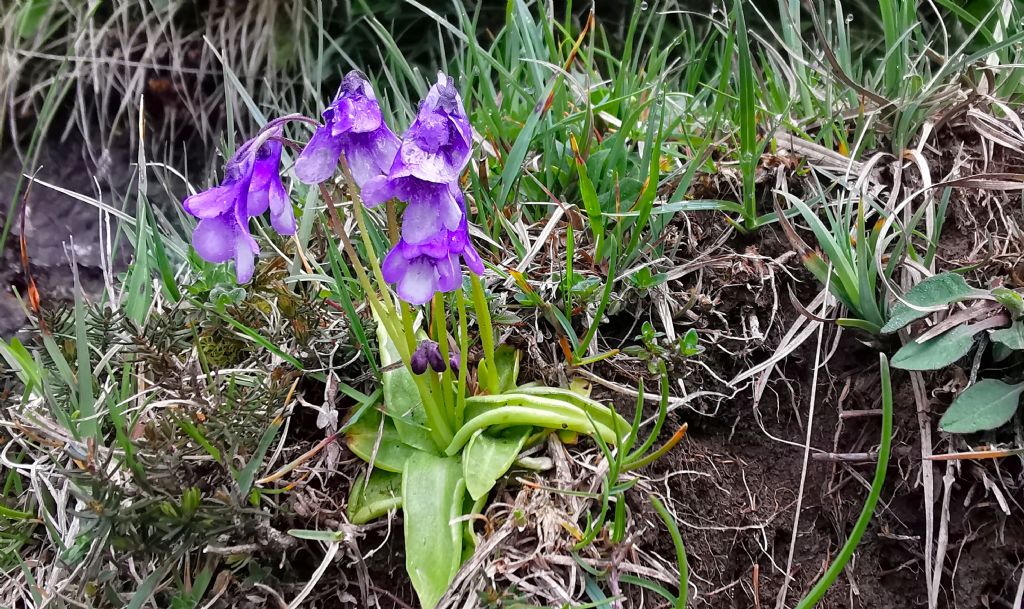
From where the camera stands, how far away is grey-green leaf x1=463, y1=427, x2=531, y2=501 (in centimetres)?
105

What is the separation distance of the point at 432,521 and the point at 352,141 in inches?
22.1

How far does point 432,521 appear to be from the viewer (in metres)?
1.05

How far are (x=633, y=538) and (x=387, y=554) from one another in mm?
386

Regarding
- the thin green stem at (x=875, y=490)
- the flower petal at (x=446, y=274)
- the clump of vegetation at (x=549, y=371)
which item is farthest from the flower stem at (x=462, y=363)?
the thin green stem at (x=875, y=490)

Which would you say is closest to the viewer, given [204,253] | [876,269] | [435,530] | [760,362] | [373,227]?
[204,253]

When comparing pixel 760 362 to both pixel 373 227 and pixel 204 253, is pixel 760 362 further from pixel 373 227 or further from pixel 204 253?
pixel 204 253

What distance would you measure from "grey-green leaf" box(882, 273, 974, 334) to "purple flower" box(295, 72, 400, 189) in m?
0.83

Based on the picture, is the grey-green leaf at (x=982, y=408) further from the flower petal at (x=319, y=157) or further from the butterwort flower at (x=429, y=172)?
the flower petal at (x=319, y=157)

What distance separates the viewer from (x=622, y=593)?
1.02m

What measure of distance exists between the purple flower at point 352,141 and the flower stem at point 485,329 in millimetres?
218

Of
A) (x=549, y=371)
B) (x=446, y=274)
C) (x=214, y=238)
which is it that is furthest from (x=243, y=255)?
(x=549, y=371)

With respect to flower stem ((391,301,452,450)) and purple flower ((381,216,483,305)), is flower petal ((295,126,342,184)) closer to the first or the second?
purple flower ((381,216,483,305))

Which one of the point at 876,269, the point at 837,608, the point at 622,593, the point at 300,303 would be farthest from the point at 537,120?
the point at 837,608

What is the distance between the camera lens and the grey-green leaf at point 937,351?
108 cm
